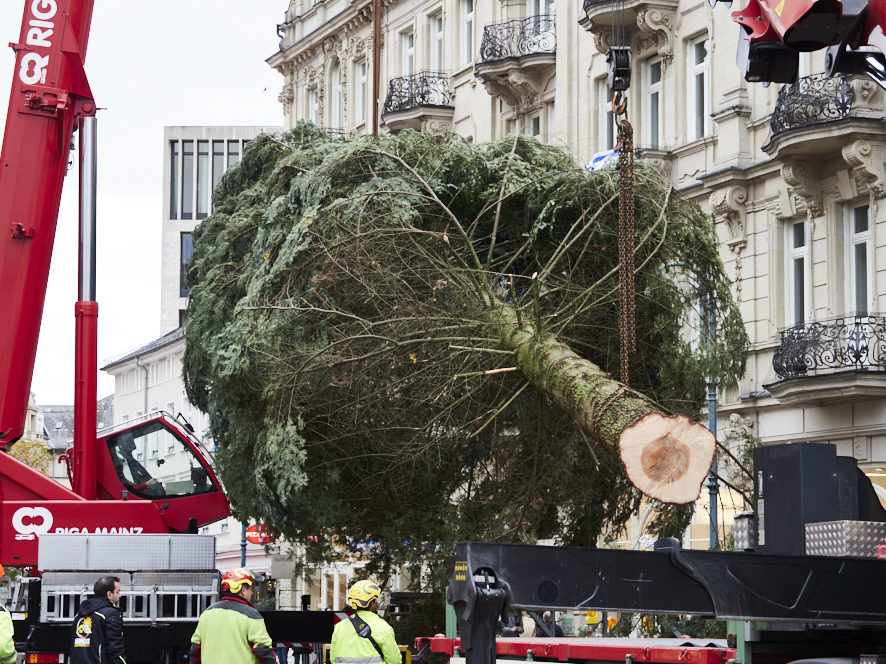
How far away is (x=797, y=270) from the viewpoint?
2558 centimetres

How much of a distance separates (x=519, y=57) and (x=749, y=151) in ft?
25.9

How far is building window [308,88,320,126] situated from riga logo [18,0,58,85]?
28.9m

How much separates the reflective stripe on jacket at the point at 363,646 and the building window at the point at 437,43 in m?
29.1

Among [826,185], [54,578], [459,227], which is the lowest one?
[54,578]

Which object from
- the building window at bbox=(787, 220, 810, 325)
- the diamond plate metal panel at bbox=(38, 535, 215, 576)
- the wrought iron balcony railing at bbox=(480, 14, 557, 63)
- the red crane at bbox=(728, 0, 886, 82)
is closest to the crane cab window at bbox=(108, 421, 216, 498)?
the diamond plate metal panel at bbox=(38, 535, 215, 576)

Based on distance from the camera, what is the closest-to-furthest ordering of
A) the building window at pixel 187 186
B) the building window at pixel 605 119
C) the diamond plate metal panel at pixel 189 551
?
the diamond plate metal panel at pixel 189 551 → the building window at pixel 605 119 → the building window at pixel 187 186

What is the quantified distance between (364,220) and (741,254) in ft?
41.3

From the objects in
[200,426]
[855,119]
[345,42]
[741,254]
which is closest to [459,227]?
[855,119]

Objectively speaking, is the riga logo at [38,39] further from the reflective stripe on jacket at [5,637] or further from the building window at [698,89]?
the building window at [698,89]

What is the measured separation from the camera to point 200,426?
201 feet

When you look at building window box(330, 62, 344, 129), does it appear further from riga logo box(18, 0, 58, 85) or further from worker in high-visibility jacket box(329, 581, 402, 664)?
worker in high-visibility jacket box(329, 581, 402, 664)

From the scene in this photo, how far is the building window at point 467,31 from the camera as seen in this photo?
36281 millimetres

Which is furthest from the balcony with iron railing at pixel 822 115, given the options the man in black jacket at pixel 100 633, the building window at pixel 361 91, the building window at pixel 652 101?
the building window at pixel 361 91

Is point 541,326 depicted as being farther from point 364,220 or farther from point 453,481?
point 453,481
